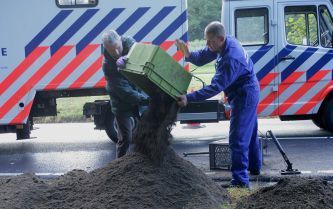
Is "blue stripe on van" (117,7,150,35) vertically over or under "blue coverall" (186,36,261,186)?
over

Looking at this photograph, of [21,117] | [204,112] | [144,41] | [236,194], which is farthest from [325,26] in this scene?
[236,194]

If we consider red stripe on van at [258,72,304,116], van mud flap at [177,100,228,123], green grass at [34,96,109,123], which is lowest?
green grass at [34,96,109,123]

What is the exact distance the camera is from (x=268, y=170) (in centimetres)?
929

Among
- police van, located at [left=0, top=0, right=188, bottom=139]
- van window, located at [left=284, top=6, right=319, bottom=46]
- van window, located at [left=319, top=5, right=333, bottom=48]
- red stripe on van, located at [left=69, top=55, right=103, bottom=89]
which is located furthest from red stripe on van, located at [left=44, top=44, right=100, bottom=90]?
van window, located at [left=319, top=5, right=333, bottom=48]

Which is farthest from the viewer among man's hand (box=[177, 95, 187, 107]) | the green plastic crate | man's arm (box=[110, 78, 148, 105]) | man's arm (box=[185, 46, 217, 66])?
man's arm (box=[110, 78, 148, 105])

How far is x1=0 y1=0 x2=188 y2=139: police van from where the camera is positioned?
12.1 metres

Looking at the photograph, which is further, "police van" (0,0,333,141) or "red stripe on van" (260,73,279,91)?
"red stripe on van" (260,73,279,91)

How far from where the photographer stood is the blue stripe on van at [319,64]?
40.2 feet

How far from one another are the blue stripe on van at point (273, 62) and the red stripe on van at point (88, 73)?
2958mm

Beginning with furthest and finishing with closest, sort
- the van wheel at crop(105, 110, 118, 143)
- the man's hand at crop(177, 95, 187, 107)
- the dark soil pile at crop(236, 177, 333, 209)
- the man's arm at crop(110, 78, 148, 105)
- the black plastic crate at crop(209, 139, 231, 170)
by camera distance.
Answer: the van wheel at crop(105, 110, 118, 143) < the black plastic crate at crop(209, 139, 231, 170) < the man's arm at crop(110, 78, 148, 105) < the man's hand at crop(177, 95, 187, 107) < the dark soil pile at crop(236, 177, 333, 209)

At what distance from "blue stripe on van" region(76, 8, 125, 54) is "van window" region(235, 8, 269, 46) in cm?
219

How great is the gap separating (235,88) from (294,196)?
210cm

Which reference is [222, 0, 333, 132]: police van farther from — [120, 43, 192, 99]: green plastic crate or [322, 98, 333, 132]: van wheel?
[120, 43, 192, 99]: green plastic crate

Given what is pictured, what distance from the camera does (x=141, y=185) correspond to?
659 cm
